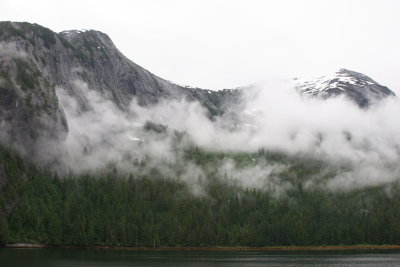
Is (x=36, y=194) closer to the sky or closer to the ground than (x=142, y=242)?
closer to the sky

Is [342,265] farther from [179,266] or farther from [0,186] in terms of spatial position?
[0,186]

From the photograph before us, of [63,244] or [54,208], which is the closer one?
[63,244]

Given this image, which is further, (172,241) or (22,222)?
(172,241)

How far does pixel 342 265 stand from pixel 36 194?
137m

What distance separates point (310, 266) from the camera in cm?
10600

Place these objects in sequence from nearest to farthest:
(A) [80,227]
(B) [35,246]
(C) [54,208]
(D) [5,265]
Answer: (D) [5,265] → (B) [35,246] → (A) [80,227] → (C) [54,208]

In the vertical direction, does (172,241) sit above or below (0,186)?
below

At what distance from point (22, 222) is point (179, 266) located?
96656 mm

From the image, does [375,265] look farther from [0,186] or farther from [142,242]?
[0,186]

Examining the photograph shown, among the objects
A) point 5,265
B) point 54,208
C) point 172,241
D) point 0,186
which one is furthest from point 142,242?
point 5,265

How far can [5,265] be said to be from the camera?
8675cm

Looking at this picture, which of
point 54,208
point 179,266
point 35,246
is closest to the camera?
point 179,266

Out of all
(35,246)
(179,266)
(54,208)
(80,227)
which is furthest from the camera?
(54,208)

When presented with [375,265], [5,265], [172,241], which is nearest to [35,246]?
[172,241]
